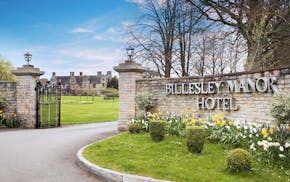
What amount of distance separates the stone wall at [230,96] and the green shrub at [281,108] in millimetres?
1164

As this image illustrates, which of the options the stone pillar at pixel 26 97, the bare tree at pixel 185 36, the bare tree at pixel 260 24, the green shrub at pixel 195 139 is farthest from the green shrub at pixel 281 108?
the bare tree at pixel 185 36

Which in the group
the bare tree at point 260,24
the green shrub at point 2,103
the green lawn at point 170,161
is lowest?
the green lawn at point 170,161

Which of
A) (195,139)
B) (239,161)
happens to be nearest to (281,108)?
(239,161)

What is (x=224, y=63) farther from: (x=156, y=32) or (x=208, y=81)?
(x=208, y=81)

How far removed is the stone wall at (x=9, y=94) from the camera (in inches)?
519

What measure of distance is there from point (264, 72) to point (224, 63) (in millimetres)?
10903

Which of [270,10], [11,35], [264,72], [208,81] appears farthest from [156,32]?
[264,72]

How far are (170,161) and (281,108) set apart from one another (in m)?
2.66

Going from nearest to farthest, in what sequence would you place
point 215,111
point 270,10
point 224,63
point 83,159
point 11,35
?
point 83,159 → point 215,111 → point 270,10 → point 11,35 → point 224,63

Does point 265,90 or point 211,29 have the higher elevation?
point 211,29

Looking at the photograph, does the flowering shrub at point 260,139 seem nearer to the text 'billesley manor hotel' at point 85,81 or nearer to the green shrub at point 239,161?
the green shrub at point 239,161

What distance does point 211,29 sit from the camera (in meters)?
16.2

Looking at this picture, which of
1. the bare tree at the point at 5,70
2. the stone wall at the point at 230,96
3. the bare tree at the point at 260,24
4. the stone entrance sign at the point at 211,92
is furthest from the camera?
the bare tree at the point at 5,70

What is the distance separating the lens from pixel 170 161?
5.82 m
